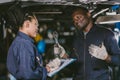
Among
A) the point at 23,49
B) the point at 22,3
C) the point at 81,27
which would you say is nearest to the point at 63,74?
the point at 81,27

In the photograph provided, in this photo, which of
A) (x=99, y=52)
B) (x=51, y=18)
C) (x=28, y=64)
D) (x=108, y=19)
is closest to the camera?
(x=28, y=64)

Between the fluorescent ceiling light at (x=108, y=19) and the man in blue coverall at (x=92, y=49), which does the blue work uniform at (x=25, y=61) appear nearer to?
the man in blue coverall at (x=92, y=49)

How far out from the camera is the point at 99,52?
2.56m

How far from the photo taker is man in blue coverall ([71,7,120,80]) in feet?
8.65

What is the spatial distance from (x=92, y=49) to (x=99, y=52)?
0.08 meters

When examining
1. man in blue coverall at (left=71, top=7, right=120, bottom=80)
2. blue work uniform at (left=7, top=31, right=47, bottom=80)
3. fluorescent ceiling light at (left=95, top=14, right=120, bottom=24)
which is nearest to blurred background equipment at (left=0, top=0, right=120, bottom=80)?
fluorescent ceiling light at (left=95, top=14, right=120, bottom=24)

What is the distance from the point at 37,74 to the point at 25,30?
1.23 feet

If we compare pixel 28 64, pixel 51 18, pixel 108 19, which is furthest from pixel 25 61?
pixel 51 18

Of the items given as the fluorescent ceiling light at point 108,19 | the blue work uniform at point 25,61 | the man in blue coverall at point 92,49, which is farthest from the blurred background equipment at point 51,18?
the blue work uniform at point 25,61

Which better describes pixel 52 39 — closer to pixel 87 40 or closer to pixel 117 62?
pixel 87 40

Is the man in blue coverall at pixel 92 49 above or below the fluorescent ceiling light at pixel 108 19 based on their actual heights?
below

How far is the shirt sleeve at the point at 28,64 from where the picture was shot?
2.00 meters

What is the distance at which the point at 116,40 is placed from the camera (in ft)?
8.81

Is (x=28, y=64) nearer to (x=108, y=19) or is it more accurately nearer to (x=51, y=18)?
(x=108, y=19)
